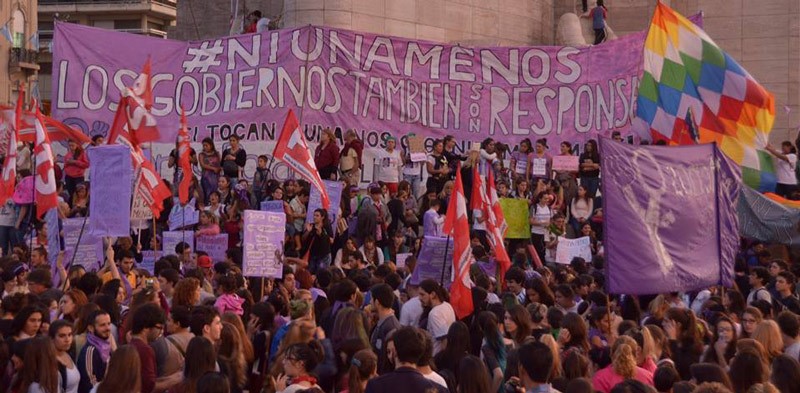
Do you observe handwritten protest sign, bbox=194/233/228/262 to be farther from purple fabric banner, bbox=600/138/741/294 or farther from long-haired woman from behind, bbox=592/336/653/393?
long-haired woman from behind, bbox=592/336/653/393

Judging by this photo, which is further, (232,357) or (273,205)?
(273,205)

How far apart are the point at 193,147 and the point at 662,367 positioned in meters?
16.1

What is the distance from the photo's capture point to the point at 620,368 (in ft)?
35.0

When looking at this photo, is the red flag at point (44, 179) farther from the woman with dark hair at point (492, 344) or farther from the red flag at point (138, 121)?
the woman with dark hair at point (492, 344)

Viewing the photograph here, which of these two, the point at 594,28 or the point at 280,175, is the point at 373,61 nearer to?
the point at 280,175

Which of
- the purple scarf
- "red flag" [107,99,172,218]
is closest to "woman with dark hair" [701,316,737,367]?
the purple scarf

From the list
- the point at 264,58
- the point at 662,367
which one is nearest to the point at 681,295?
the point at 662,367

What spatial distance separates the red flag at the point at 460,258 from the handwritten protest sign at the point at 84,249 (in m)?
4.24

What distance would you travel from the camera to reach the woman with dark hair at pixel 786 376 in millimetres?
10000

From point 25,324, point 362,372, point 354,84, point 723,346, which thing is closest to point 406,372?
A: point 362,372

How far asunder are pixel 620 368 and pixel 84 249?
8.36 m

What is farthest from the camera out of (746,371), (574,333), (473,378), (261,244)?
(261,244)

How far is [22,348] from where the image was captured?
1062cm

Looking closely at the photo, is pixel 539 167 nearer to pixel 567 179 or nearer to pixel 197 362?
pixel 567 179
